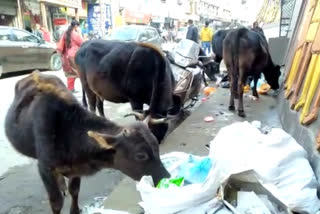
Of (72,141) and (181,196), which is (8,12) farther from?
(181,196)

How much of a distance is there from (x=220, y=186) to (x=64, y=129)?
1538 mm

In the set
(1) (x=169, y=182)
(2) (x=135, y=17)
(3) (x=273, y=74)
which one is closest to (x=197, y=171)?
(1) (x=169, y=182)

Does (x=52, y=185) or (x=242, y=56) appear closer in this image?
(x=52, y=185)

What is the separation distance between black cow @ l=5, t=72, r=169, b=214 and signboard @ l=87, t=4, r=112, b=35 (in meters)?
27.2

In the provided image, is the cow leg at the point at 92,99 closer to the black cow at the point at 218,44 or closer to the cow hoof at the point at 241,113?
the cow hoof at the point at 241,113

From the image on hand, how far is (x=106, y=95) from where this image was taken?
5.69m

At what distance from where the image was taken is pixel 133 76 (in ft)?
16.9

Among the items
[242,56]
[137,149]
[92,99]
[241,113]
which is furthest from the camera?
[92,99]

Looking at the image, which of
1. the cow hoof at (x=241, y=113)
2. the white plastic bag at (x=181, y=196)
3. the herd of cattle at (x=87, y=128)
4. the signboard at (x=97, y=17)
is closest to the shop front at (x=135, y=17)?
the signboard at (x=97, y=17)

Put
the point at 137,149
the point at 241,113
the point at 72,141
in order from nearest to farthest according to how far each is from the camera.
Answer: the point at 137,149
the point at 72,141
the point at 241,113

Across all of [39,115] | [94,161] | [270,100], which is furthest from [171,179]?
[270,100]

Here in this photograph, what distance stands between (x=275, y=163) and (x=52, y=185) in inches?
77.5

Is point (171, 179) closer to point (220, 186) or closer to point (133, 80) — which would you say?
point (220, 186)

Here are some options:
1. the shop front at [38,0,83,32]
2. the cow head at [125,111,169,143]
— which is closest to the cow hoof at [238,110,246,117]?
the cow head at [125,111,169,143]
